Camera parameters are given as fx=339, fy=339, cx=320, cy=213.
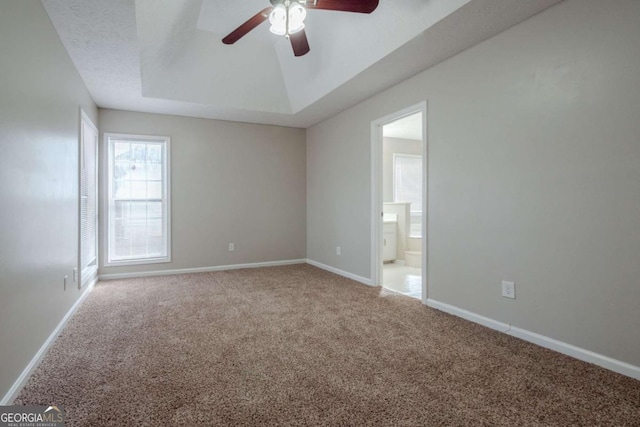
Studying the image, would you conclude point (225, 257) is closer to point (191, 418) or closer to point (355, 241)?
A: point (355, 241)

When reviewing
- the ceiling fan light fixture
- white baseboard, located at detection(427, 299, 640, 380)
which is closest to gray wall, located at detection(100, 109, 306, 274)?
the ceiling fan light fixture

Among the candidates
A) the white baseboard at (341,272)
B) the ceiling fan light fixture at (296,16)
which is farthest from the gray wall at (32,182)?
the white baseboard at (341,272)

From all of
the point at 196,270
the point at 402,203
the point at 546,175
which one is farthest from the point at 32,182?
the point at 402,203

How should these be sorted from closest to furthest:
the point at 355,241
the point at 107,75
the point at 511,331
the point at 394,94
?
the point at 511,331 < the point at 107,75 < the point at 394,94 < the point at 355,241

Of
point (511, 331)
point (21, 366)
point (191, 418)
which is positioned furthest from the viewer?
point (511, 331)

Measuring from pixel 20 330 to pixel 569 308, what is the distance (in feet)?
10.8

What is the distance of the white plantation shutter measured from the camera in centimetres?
358

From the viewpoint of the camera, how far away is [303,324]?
2814 millimetres

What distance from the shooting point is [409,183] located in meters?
6.69

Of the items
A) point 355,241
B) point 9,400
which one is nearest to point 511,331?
point 355,241

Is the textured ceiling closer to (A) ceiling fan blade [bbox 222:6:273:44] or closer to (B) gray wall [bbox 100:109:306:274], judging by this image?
(B) gray wall [bbox 100:109:306:274]

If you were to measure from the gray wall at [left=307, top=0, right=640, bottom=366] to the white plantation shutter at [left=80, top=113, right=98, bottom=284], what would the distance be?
11.6ft

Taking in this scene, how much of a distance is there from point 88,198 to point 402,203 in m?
4.67

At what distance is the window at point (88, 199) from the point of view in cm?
356
